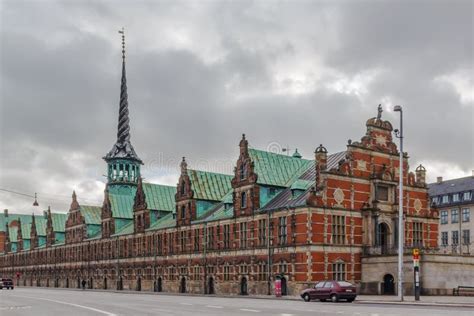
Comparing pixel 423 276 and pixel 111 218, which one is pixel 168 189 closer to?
pixel 111 218

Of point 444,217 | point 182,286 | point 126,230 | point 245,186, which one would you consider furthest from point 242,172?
point 444,217

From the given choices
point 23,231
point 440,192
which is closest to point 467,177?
→ point 440,192

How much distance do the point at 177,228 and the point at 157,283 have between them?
26.3 feet

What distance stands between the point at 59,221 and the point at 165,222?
172ft

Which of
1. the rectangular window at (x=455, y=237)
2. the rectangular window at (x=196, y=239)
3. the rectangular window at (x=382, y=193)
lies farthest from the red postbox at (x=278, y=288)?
the rectangular window at (x=455, y=237)

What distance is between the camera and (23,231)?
151 meters

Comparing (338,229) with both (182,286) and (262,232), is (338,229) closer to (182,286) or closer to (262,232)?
(262,232)

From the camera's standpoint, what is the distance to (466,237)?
110 m

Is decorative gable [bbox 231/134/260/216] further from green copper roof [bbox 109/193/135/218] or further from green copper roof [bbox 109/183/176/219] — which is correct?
green copper roof [bbox 109/193/135/218]

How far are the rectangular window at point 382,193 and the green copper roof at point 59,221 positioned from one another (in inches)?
3167

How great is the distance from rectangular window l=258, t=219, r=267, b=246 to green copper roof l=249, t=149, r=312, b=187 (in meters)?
4.40

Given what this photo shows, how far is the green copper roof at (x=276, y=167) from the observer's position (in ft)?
237

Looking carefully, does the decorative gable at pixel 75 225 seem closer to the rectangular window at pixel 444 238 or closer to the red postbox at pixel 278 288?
the rectangular window at pixel 444 238

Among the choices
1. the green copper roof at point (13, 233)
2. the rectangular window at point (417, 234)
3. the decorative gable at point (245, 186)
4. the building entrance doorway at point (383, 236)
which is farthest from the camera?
the green copper roof at point (13, 233)
